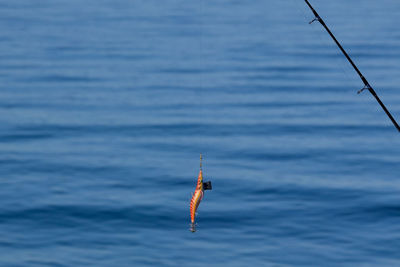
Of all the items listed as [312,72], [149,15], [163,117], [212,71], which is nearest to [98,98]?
[163,117]

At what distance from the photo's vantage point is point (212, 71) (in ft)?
110

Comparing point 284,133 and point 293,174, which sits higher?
point 284,133

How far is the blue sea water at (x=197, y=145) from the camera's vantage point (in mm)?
17922

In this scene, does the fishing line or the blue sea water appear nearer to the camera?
the blue sea water

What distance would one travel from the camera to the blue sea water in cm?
1792

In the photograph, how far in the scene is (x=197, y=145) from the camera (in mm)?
24047

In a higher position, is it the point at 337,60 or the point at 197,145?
the point at 337,60

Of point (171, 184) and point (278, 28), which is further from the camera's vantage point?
point (278, 28)

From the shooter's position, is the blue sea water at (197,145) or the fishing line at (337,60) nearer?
the blue sea water at (197,145)

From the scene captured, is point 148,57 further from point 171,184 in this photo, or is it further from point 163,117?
point 171,184

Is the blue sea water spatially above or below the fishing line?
below

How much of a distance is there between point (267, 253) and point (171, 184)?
170 inches

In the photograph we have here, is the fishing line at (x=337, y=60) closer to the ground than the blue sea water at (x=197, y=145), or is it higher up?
higher up

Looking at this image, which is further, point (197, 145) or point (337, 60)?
point (337, 60)
